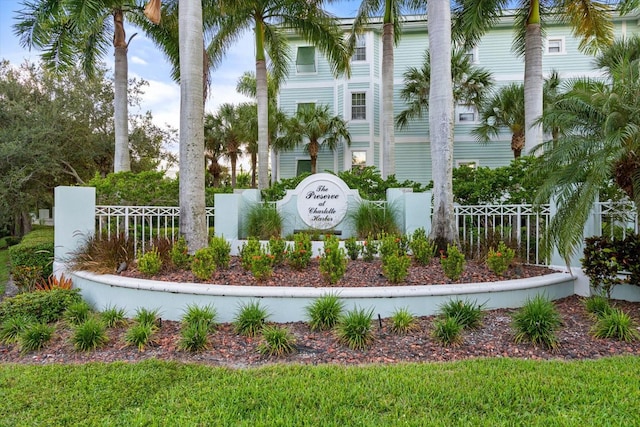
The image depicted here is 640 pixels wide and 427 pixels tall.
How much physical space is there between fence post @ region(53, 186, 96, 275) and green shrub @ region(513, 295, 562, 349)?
24.5 feet

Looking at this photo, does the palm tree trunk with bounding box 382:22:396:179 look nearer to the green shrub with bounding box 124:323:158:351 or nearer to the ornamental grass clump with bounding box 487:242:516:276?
the ornamental grass clump with bounding box 487:242:516:276

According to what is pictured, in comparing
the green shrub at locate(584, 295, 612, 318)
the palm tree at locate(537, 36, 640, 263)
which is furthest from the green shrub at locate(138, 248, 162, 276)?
the green shrub at locate(584, 295, 612, 318)

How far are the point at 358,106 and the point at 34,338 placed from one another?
17123 mm

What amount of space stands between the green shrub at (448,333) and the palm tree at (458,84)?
15.7 metres

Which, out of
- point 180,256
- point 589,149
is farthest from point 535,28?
point 180,256

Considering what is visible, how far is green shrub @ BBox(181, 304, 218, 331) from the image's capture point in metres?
4.98

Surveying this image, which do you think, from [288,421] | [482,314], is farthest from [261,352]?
[482,314]

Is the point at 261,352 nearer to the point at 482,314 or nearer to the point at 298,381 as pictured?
the point at 298,381

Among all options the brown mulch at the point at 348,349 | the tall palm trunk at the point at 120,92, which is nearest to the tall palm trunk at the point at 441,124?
the brown mulch at the point at 348,349

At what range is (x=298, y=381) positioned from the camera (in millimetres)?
3676

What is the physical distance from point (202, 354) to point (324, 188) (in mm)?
4943

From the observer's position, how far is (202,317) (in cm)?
502

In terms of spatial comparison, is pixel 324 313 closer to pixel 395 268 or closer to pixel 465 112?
pixel 395 268

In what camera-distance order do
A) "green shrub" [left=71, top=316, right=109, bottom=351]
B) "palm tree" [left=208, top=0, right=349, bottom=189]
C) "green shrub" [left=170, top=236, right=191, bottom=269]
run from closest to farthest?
"green shrub" [left=71, top=316, right=109, bottom=351] < "green shrub" [left=170, top=236, right=191, bottom=269] < "palm tree" [left=208, top=0, right=349, bottom=189]
